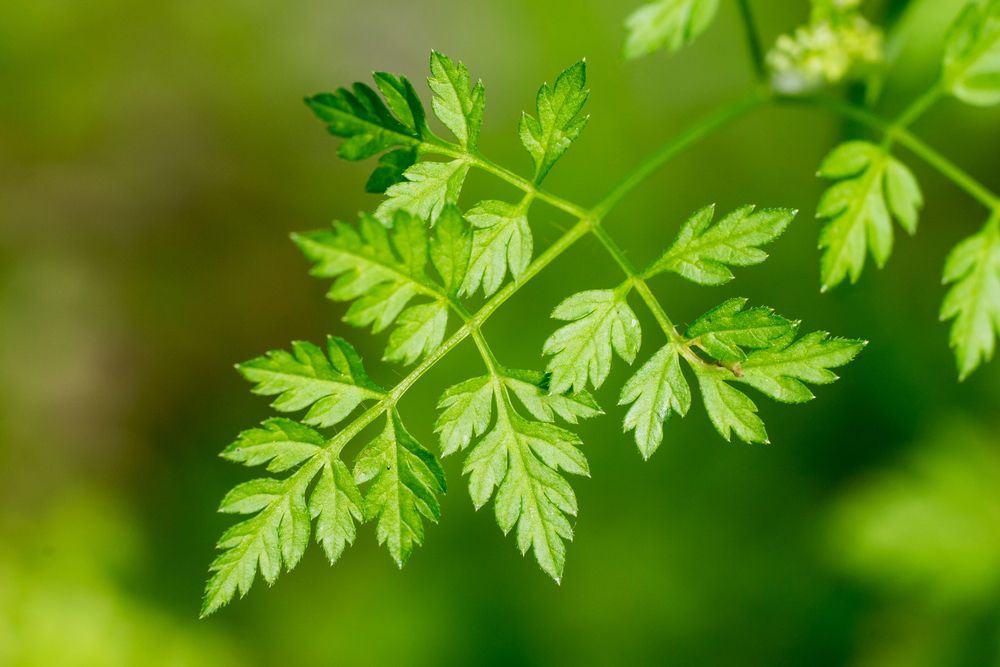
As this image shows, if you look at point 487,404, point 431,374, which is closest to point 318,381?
point 487,404

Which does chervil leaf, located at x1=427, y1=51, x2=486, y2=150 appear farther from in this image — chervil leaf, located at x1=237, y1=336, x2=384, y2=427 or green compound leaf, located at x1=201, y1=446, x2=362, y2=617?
green compound leaf, located at x1=201, y1=446, x2=362, y2=617

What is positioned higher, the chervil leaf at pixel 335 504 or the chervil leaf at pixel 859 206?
the chervil leaf at pixel 335 504

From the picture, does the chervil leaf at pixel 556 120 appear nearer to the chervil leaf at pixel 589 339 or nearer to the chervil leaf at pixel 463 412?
the chervil leaf at pixel 589 339

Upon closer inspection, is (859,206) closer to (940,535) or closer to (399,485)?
(399,485)

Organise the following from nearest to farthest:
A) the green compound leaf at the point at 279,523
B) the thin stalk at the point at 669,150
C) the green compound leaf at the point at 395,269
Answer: the green compound leaf at the point at 395,269, the green compound leaf at the point at 279,523, the thin stalk at the point at 669,150

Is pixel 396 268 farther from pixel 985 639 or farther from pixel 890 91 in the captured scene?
pixel 985 639

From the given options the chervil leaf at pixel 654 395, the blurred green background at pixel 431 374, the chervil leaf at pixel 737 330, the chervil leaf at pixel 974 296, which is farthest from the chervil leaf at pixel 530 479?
the blurred green background at pixel 431 374
